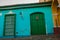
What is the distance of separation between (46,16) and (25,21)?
6.10 ft

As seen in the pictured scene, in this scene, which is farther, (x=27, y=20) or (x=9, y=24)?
(x=9, y=24)

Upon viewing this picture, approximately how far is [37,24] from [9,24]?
2.46 metres

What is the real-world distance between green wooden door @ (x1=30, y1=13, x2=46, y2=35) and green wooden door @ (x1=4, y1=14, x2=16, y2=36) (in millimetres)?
1621

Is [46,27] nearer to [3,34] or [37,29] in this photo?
[37,29]

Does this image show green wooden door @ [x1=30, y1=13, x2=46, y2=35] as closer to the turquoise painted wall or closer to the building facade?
the building facade

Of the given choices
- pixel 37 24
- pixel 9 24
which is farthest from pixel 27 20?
pixel 9 24

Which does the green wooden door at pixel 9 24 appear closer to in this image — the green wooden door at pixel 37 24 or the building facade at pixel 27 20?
the building facade at pixel 27 20

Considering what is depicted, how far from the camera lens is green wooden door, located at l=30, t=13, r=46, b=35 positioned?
12.1 meters

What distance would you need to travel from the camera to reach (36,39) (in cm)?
1048

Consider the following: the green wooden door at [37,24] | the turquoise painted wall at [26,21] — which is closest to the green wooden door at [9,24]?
the turquoise painted wall at [26,21]

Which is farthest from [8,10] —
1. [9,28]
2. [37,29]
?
[37,29]

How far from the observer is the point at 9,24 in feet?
41.0

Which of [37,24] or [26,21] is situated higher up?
[26,21]

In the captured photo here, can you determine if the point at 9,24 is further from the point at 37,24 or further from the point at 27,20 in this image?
Result: the point at 37,24
